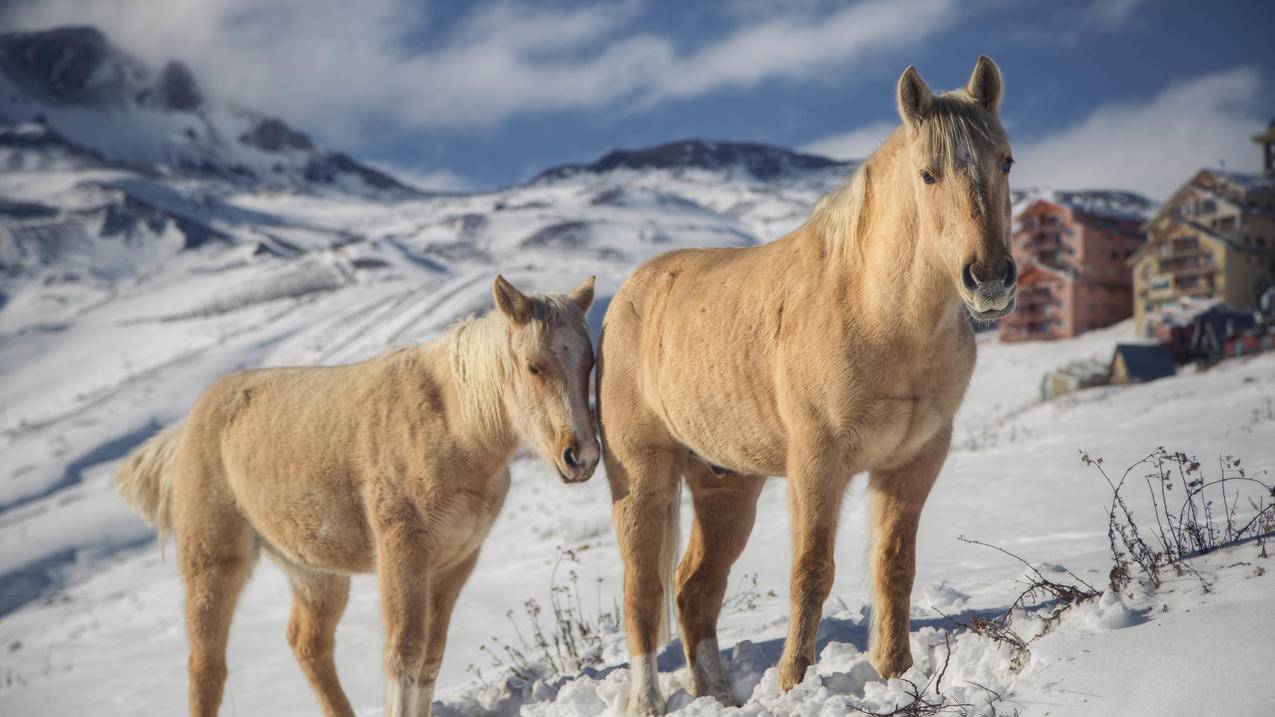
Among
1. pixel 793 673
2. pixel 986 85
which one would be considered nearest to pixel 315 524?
pixel 793 673

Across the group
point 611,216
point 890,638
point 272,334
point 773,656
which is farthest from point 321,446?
point 611,216

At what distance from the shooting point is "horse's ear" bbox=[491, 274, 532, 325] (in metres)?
4.92

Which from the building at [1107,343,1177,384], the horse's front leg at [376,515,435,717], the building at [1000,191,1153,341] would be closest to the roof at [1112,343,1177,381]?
the building at [1107,343,1177,384]

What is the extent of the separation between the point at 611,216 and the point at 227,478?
103 m

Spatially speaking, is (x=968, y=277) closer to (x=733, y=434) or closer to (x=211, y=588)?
(x=733, y=434)

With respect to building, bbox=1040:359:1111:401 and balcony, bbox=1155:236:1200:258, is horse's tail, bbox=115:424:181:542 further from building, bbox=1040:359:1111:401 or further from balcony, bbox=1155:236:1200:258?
balcony, bbox=1155:236:1200:258

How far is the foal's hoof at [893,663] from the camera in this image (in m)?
3.86

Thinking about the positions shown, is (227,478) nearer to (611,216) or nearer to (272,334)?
(272,334)

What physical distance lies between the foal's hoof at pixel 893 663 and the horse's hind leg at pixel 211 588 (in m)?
4.16

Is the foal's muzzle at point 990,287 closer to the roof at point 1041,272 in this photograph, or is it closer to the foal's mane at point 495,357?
the foal's mane at point 495,357

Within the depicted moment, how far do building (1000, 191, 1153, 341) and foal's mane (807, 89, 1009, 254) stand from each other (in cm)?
3706

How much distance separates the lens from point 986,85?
3549 millimetres

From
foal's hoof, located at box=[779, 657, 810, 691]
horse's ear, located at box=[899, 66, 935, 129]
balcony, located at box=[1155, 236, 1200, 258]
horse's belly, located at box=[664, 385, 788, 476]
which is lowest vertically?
foal's hoof, located at box=[779, 657, 810, 691]

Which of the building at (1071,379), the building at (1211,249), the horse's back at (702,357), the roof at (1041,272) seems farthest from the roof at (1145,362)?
the horse's back at (702,357)
